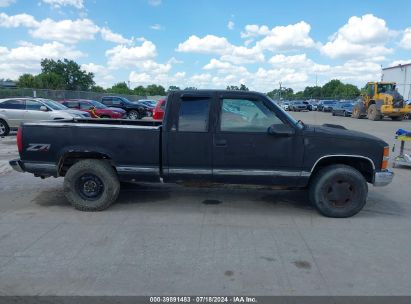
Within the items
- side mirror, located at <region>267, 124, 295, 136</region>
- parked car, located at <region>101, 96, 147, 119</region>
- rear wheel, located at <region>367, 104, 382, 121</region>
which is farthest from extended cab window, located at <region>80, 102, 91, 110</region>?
rear wheel, located at <region>367, 104, 382, 121</region>

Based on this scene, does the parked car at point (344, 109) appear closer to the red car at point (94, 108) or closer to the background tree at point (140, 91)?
the red car at point (94, 108)

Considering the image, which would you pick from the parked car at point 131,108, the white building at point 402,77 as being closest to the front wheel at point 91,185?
the parked car at point 131,108

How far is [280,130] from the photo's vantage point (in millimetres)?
5469

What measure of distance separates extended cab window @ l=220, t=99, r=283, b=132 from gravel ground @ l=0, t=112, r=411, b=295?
4.26ft

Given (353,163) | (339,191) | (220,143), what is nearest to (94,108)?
(220,143)

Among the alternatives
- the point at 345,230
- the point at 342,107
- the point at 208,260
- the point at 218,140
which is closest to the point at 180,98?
the point at 218,140

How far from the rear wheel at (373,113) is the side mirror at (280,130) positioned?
28.0m

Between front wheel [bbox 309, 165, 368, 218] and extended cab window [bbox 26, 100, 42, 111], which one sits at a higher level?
extended cab window [bbox 26, 100, 42, 111]

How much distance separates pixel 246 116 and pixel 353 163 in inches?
70.2

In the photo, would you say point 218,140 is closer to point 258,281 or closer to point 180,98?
point 180,98

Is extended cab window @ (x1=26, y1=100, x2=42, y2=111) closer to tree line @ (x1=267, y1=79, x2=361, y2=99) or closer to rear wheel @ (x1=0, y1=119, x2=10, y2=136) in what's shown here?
rear wheel @ (x1=0, y1=119, x2=10, y2=136)

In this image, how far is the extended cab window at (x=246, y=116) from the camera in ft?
18.4

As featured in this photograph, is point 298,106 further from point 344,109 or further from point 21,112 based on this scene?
point 21,112

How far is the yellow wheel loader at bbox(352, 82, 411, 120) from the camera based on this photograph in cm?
2961
